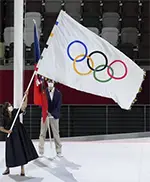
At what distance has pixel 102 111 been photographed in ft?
36.0

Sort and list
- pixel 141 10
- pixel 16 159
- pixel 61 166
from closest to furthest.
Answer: pixel 16 159
pixel 61 166
pixel 141 10

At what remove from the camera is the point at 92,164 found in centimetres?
736

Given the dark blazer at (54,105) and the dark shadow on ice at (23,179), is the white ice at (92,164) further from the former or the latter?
the dark blazer at (54,105)

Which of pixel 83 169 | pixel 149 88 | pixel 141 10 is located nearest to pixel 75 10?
pixel 141 10

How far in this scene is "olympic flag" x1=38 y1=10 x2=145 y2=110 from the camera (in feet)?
20.7

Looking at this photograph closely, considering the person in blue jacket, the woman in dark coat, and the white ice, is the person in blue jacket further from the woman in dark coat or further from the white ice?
the woman in dark coat

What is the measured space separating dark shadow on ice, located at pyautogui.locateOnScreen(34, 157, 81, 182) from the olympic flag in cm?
128

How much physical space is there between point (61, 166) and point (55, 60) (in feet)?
5.70

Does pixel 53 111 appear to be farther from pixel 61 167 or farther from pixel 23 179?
pixel 23 179

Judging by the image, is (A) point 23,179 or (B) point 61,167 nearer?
(A) point 23,179

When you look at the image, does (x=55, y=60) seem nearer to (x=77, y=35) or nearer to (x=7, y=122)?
(x=77, y=35)

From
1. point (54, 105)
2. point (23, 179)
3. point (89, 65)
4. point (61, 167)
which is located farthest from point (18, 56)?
point (23, 179)

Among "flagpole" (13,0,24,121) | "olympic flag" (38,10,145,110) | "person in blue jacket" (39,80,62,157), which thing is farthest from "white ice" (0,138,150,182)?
"olympic flag" (38,10,145,110)

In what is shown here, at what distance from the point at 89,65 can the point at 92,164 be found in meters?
1.81
